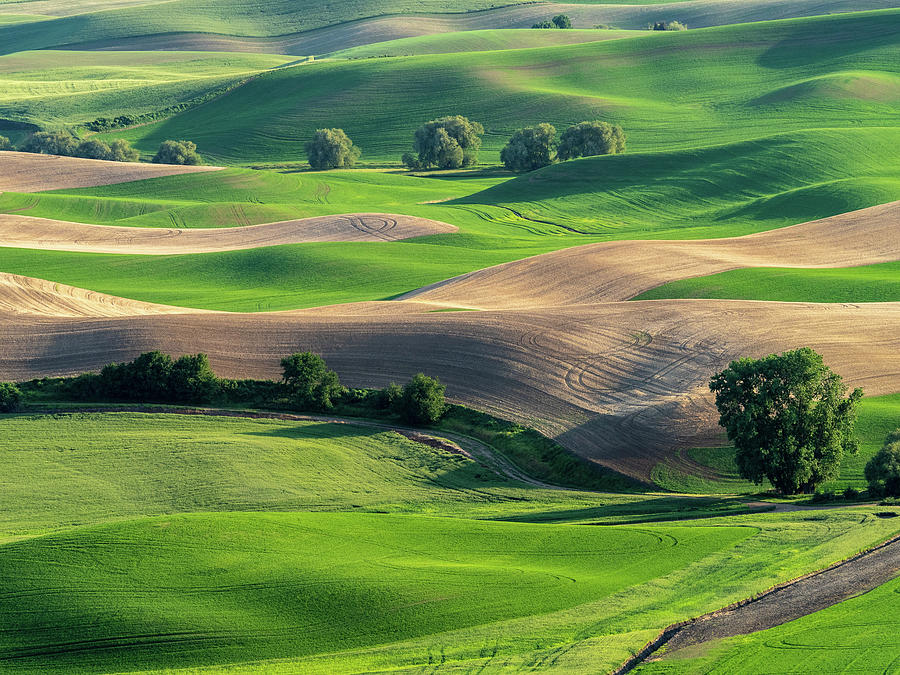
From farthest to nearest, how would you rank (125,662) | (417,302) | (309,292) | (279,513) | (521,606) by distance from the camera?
(309,292)
(417,302)
(279,513)
(521,606)
(125,662)

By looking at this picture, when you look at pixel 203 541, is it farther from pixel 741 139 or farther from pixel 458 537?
pixel 741 139

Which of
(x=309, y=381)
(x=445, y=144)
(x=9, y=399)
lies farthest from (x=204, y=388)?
(x=445, y=144)

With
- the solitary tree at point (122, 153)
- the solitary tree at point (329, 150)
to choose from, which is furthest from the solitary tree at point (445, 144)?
the solitary tree at point (122, 153)

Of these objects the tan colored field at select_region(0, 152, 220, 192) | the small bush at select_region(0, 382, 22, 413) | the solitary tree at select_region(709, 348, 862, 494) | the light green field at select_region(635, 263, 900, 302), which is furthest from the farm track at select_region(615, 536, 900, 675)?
the tan colored field at select_region(0, 152, 220, 192)

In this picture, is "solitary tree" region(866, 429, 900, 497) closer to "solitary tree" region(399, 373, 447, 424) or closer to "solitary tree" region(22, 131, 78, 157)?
"solitary tree" region(399, 373, 447, 424)

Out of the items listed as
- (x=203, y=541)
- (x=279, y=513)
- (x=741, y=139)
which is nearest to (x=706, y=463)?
(x=279, y=513)

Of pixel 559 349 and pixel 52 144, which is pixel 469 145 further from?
pixel 559 349
